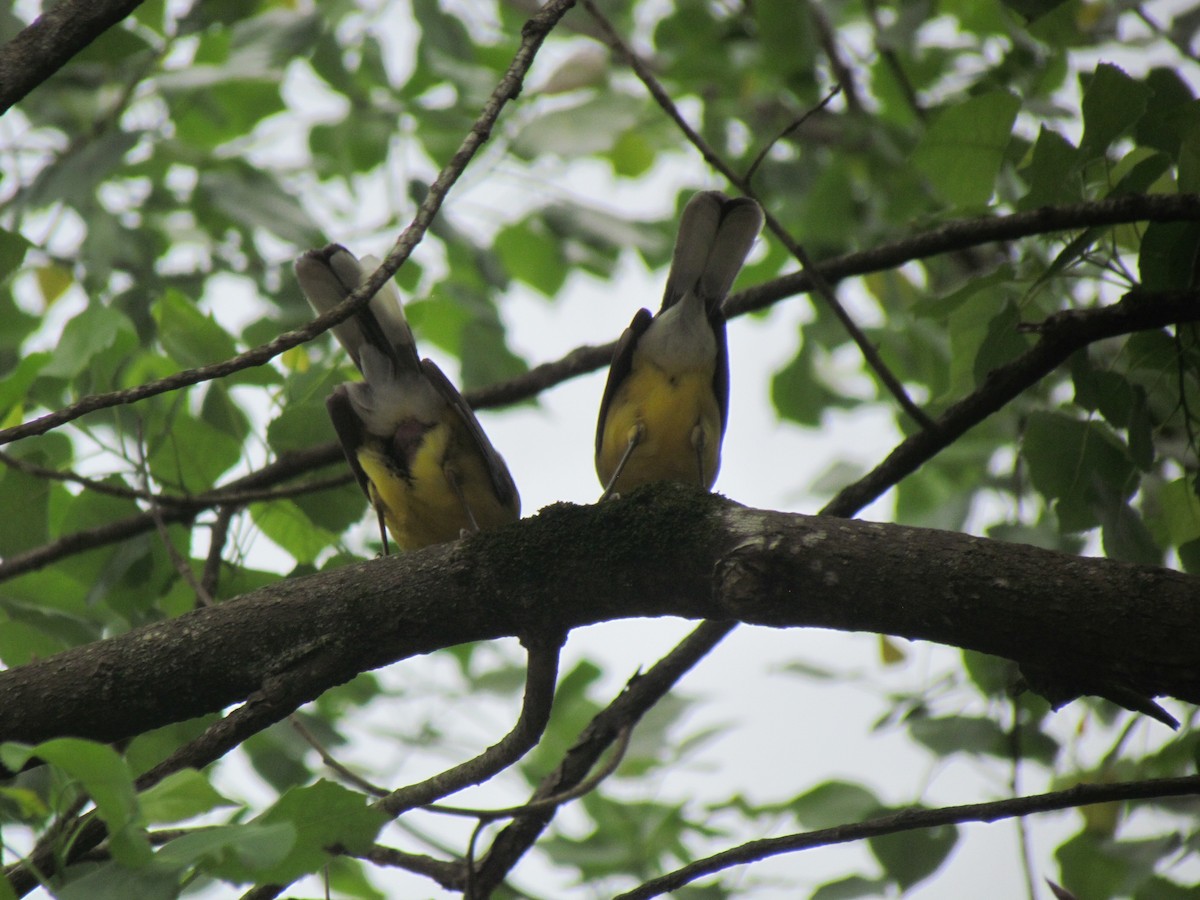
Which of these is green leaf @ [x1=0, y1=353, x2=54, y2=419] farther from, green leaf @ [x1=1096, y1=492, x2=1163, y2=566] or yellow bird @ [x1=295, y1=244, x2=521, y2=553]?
green leaf @ [x1=1096, y1=492, x2=1163, y2=566]

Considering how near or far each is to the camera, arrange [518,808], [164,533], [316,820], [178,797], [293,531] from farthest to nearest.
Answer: [293,531] → [164,533] → [518,808] → [316,820] → [178,797]

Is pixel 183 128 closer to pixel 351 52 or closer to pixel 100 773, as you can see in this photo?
pixel 351 52

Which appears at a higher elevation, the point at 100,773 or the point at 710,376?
the point at 710,376

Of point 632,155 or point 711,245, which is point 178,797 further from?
point 632,155

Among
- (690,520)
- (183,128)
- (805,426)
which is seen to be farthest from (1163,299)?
(183,128)

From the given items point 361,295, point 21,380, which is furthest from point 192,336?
point 361,295

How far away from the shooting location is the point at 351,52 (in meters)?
5.99

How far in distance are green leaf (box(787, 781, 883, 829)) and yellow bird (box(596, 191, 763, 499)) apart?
141 cm

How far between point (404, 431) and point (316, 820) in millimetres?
2724

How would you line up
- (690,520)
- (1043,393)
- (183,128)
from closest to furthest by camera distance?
(690,520) → (1043,393) → (183,128)

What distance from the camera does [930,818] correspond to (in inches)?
97.2

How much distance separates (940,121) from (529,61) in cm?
119

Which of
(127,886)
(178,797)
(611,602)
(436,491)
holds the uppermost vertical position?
(436,491)

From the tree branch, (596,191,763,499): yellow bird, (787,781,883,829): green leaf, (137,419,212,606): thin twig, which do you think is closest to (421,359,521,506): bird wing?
(596,191,763,499): yellow bird
